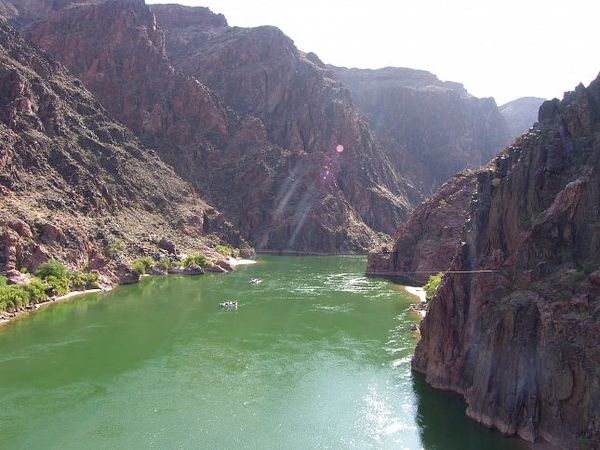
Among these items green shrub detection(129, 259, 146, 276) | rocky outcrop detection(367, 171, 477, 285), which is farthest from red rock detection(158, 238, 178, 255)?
rocky outcrop detection(367, 171, 477, 285)

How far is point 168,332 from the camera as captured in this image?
58125 mm

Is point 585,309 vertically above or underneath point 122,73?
underneath

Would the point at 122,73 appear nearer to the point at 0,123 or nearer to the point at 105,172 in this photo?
the point at 105,172

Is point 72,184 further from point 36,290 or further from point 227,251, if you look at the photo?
point 227,251

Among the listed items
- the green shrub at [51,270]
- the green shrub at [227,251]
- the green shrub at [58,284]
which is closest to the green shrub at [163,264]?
the green shrub at [227,251]

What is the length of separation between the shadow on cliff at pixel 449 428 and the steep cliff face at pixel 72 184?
53.4m

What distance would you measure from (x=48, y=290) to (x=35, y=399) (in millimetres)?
35290

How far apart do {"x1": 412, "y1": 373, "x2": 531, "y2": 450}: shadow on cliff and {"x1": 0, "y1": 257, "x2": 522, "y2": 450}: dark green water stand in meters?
0.08

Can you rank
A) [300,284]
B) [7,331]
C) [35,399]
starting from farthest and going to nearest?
[300,284], [7,331], [35,399]

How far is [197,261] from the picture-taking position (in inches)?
4198

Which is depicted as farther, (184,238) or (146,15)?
(146,15)

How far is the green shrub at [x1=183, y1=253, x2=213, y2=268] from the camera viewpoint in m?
104

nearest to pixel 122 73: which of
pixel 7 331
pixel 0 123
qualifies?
pixel 0 123

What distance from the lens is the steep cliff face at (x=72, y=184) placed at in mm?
81188
